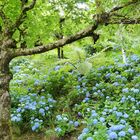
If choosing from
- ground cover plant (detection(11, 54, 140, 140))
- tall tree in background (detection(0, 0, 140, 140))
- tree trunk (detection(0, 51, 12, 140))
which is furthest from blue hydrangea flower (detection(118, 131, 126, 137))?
tree trunk (detection(0, 51, 12, 140))

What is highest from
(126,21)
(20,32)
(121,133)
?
(126,21)

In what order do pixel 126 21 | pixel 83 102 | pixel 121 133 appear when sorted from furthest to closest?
pixel 83 102, pixel 126 21, pixel 121 133

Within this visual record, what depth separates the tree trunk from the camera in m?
5.03

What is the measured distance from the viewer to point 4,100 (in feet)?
16.6

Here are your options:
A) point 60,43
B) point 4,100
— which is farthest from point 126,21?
point 4,100

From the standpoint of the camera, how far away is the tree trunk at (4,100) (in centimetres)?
503

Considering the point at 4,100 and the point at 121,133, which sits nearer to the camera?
the point at 121,133

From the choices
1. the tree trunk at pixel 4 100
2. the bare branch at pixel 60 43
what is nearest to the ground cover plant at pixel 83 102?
the tree trunk at pixel 4 100

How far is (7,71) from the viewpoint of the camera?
5.20m

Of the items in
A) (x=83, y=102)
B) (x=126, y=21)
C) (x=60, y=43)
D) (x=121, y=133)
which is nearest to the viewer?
(x=121, y=133)

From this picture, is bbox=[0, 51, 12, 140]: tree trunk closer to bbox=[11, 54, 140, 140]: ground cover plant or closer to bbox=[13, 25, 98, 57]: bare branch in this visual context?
bbox=[13, 25, 98, 57]: bare branch

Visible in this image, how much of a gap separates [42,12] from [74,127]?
1.88 meters

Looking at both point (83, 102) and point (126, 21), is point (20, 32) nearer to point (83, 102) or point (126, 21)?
A: point (83, 102)

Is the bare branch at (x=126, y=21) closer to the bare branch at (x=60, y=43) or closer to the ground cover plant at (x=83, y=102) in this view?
the bare branch at (x=60, y=43)
